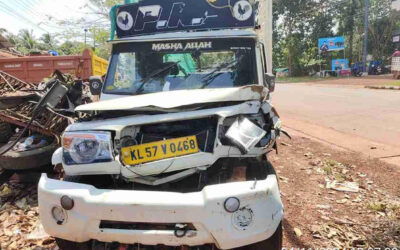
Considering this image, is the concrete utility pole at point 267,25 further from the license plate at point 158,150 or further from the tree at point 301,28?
the tree at point 301,28

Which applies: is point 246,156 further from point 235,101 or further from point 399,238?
point 399,238

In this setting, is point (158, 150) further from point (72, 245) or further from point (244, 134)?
point (72, 245)

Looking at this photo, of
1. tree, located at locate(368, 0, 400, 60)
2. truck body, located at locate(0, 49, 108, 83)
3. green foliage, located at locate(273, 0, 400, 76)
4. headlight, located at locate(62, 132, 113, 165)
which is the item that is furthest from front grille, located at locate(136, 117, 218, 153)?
tree, located at locate(368, 0, 400, 60)

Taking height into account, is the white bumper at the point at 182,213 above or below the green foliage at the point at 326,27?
below

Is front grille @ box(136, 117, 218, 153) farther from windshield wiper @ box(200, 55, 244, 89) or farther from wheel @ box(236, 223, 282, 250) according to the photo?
windshield wiper @ box(200, 55, 244, 89)

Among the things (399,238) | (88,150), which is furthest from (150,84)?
(399,238)

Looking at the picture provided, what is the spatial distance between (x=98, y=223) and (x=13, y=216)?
218 centimetres

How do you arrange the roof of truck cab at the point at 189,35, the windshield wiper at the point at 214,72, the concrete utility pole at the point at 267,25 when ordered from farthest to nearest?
the concrete utility pole at the point at 267,25 < the roof of truck cab at the point at 189,35 < the windshield wiper at the point at 214,72

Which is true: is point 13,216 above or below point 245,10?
below

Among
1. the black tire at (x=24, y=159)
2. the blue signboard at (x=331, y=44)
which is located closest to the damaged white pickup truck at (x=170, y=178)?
the black tire at (x=24, y=159)

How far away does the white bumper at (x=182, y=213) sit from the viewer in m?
2.10

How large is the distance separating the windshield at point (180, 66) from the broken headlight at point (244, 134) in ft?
3.42

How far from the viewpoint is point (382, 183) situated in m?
4.49

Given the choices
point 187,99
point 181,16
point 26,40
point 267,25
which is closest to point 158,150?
point 187,99
